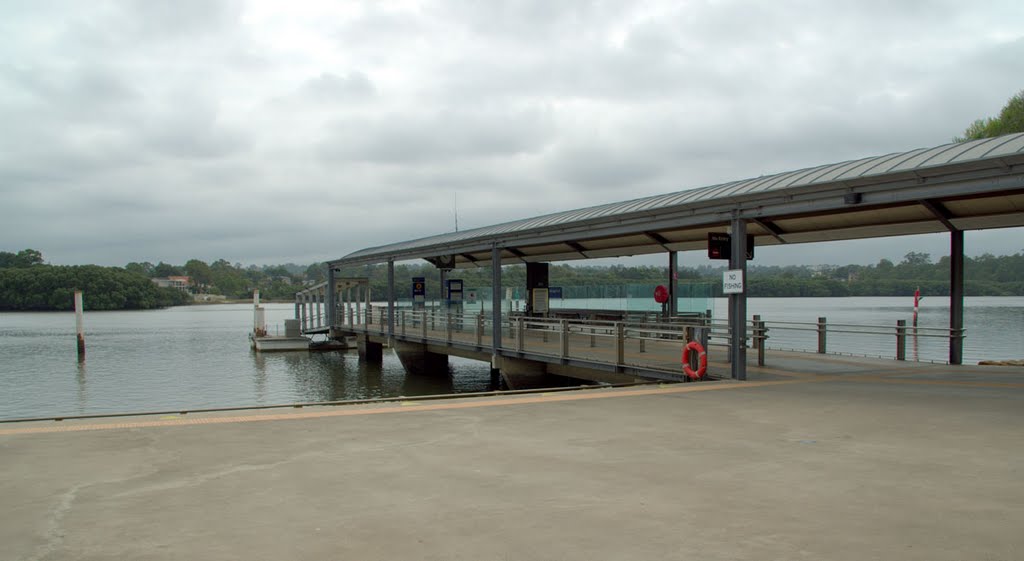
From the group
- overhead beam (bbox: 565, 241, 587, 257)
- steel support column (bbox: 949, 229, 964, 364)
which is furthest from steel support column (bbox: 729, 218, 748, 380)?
overhead beam (bbox: 565, 241, 587, 257)

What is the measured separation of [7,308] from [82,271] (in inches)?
605

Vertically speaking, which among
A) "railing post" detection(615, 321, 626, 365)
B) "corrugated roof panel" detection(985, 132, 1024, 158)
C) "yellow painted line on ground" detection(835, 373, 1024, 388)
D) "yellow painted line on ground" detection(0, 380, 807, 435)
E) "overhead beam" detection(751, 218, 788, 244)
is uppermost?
"corrugated roof panel" detection(985, 132, 1024, 158)

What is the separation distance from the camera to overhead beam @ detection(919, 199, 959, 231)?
10.7 m

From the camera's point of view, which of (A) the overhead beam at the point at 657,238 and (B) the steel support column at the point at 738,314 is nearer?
(B) the steel support column at the point at 738,314

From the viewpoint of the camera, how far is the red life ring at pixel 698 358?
1038 centimetres

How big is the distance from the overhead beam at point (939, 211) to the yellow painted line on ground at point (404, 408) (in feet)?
11.7

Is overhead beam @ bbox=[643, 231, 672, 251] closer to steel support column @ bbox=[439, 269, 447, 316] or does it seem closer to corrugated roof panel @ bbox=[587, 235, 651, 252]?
corrugated roof panel @ bbox=[587, 235, 651, 252]

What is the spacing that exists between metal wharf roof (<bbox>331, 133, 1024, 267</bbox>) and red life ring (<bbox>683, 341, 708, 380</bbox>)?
2.12 metres

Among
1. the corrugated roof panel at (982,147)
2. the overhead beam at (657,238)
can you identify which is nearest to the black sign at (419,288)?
the overhead beam at (657,238)

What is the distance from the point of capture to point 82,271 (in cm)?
10925

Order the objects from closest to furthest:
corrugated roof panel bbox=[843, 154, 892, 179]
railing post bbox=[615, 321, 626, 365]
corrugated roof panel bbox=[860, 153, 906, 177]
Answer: corrugated roof panel bbox=[860, 153, 906, 177]
corrugated roof panel bbox=[843, 154, 892, 179]
railing post bbox=[615, 321, 626, 365]

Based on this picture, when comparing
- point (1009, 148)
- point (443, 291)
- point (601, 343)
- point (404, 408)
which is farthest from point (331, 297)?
point (1009, 148)

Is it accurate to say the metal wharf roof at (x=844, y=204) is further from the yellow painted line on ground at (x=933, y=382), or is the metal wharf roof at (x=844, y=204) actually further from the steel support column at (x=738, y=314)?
the yellow painted line on ground at (x=933, y=382)

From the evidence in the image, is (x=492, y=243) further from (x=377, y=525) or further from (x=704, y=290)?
(x=377, y=525)
